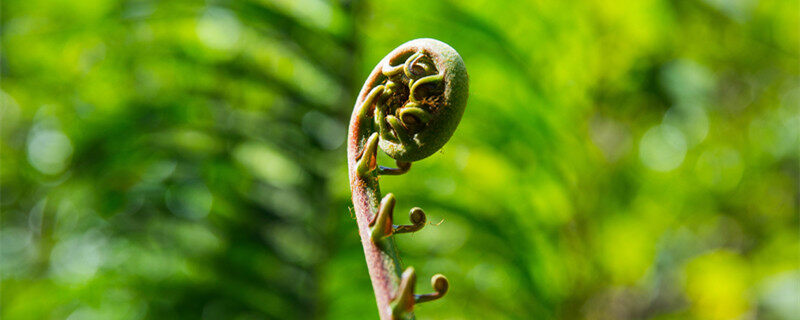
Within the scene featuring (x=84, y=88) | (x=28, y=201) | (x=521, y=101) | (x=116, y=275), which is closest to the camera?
(x=521, y=101)

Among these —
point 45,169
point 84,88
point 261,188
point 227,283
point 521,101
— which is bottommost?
point 227,283

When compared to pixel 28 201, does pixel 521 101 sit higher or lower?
lower

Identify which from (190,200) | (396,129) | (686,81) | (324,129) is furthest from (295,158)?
(686,81)

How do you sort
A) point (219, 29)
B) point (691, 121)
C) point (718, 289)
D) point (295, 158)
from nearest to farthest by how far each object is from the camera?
point (295, 158) → point (219, 29) → point (718, 289) → point (691, 121)

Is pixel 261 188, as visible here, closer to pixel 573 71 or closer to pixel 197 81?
pixel 197 81

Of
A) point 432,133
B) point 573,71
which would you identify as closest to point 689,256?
point 573,71

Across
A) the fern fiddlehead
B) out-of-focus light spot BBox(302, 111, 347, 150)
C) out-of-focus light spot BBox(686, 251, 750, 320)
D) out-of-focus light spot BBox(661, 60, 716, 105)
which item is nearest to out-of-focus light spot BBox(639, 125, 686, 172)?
out-of-focus light spot BBox(661, 60, 716, 105)

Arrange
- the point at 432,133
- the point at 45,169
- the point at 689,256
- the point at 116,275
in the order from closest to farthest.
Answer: the point at 432,133, the point at 116,275, the point at 689,256, the point at 45,169

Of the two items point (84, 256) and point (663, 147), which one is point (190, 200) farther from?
point (663, 147)
